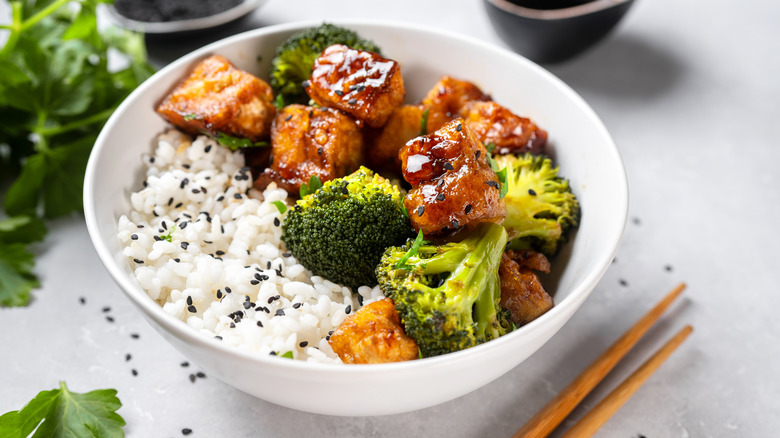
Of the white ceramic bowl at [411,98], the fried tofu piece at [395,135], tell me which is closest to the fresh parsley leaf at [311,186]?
the fried tofu piece at [395,135]

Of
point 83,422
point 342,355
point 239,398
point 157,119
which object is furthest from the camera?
point 157,119

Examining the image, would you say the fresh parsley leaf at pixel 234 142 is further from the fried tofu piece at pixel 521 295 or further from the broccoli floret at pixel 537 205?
the fried tofu piece at pixel 521 295

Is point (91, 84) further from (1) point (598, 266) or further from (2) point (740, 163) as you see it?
(2) point (740, 163)

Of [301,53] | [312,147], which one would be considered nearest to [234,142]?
[312,147]

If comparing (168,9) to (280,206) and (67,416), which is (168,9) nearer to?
(280,206)

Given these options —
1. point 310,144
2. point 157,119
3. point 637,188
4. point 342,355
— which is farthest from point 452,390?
point 637,188

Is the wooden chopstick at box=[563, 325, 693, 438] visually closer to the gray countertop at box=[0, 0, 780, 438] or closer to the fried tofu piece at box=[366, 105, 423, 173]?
the gray countertop at box=[0, 0, 780, 438]

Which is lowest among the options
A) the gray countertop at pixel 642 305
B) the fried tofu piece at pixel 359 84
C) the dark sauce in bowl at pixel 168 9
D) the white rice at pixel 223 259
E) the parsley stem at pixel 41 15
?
the gray countertop at pixel 642 305
